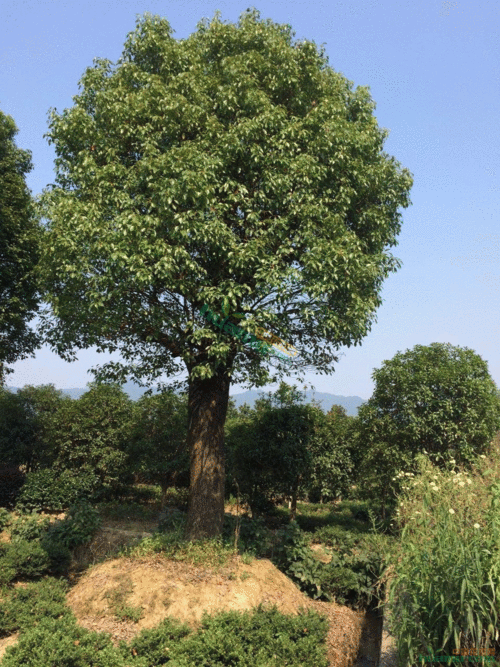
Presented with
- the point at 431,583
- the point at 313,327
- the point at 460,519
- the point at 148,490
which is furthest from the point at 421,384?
the point at 148,490

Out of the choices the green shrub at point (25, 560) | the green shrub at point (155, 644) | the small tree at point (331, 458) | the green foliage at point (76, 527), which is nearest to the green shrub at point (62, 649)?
the green shrub at point (155, 644)

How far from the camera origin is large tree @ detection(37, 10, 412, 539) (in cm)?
940

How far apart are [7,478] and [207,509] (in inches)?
347

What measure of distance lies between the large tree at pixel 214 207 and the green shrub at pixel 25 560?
2.96 meters

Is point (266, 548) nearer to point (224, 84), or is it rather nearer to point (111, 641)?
point (111, 641)

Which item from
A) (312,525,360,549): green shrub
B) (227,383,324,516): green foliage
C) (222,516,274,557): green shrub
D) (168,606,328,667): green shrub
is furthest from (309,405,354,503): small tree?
(168,606,328,667): green shrub

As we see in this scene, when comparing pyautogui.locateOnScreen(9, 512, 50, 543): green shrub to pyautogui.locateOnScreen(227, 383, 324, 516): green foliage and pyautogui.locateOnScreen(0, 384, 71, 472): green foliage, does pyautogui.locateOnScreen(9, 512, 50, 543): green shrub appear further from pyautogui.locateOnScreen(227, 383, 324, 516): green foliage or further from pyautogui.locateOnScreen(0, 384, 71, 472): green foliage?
pyautogui.locateOnScreen(227, 383, 324, 516): green foliage

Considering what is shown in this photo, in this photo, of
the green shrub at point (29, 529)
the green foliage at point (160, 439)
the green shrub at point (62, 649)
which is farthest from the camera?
the green foliage at point (160, 439)

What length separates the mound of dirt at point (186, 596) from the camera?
8242mm

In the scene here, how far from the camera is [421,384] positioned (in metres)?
13.9

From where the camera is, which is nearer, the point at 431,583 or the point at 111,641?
the point at 431,583

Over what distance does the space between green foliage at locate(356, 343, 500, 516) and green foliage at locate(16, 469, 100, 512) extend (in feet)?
28.1

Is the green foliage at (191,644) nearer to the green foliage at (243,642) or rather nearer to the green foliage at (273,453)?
the green foliage at (243,642)

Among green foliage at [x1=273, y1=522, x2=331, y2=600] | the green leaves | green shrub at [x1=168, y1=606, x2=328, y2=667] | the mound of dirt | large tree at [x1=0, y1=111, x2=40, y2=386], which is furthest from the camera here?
large tree at [x1=0, y1=111, x2=40, y2=386]
